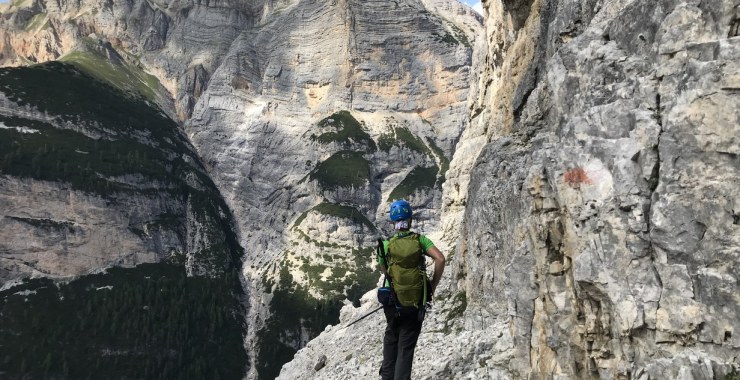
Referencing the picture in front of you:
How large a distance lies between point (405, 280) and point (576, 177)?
4.02 m

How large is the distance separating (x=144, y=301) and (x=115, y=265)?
2294cm

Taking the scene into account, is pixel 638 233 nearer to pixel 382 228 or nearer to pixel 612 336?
pixel 612 336

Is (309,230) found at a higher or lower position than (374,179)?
lower

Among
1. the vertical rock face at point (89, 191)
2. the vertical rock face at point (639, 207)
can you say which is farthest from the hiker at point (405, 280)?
the vertical rock face at point (89, 191)

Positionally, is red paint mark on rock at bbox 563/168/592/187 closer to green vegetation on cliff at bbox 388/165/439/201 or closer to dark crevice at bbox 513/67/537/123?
dark crevice at bbox 513/67/537/123

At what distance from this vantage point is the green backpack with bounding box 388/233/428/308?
32.8ft

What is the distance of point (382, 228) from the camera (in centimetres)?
17562

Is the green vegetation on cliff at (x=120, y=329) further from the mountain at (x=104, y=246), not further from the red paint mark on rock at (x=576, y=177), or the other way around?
the red paint mark on rock at (x=576, y=177)

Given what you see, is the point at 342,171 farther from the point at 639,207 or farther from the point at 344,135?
the point at 639,207

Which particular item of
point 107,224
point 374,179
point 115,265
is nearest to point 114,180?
point 107,224

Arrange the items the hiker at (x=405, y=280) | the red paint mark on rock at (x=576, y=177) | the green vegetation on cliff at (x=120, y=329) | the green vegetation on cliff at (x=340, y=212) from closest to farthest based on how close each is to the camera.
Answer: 1. the red paint mark on rock at (x=576, y=177)
2. the hiker at (x=405, y=280)
3. the green vegetation on cliff at (x=120, y=329)
4. the green vegetation on cliff at (x=340, y=212)

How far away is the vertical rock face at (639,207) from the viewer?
318 inches

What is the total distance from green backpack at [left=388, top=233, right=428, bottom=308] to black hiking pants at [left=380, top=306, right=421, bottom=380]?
10.7 inches

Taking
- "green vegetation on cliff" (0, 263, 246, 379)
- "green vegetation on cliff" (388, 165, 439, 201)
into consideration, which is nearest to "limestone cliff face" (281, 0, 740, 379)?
"green vegetation on cliff" (0, 263, 246, 379)
